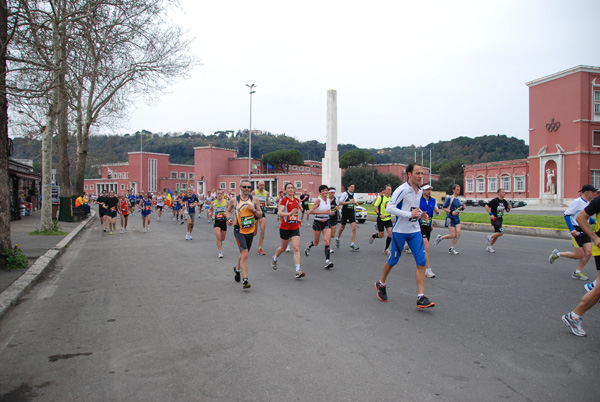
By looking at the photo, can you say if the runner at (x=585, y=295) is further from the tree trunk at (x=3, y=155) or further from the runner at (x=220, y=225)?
the tree trunk at (x=3, y=155)

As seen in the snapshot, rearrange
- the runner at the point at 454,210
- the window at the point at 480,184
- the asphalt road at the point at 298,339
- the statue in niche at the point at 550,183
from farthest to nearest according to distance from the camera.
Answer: the window at the point at 480,184 → the statue in niche at the point at 550,183 → the runner at the point at 454,210 → the asphalt road at the point at 298,339

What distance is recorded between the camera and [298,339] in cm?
464

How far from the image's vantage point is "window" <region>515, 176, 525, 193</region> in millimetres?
60453

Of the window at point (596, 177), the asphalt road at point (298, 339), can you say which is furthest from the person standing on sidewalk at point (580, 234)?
the window at point (596, 177)

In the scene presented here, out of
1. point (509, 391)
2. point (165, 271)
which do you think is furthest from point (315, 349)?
point (165, 271)

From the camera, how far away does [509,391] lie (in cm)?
343

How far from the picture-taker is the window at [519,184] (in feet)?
198

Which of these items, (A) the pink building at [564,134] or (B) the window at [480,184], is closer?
(A) the pink building at [564,134]

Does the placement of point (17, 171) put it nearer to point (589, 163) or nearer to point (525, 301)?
point (525, 301)

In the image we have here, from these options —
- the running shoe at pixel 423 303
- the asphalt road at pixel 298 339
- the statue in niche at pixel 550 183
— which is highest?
the statue in niche at pixel 550 183

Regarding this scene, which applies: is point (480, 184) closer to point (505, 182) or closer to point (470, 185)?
point (470, 185)

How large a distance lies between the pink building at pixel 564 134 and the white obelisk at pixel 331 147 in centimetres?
2405

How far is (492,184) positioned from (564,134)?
19784mm

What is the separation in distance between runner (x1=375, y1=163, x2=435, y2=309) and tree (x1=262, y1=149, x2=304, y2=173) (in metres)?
83.7
